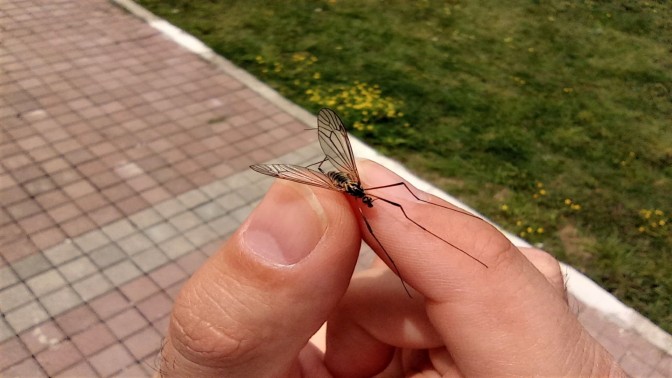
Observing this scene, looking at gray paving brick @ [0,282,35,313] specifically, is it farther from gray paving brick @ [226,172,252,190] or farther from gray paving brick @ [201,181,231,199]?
gray paving brick @ [226,172,252,190]

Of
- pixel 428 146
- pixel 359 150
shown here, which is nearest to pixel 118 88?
pixel 359 150

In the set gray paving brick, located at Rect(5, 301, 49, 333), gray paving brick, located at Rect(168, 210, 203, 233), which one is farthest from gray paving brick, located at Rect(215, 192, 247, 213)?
gray paving brick, located at Rect(5, 301, 49, 333)

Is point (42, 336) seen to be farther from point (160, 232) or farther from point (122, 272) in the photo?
point (160, 232)

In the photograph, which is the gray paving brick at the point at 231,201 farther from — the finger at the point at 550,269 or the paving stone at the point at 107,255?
the finger at the point at 550,269

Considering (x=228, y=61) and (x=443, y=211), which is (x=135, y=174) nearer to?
(x=228, y=61)

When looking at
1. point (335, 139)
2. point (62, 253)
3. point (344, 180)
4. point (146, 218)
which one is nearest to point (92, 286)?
point (62, 253)

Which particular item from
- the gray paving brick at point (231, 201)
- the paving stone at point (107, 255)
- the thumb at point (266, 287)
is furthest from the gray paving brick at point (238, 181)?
the thumb at point (266, 287)
